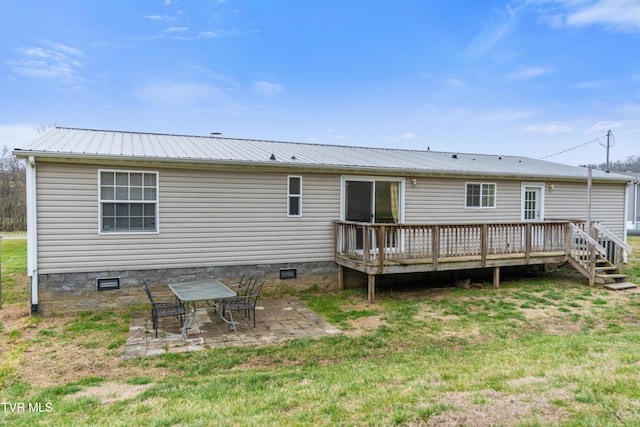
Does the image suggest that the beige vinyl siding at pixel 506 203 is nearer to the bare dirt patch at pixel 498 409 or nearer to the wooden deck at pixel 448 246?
the wooden deck at pixel 448 246

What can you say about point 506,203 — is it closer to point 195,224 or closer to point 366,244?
point 366,244

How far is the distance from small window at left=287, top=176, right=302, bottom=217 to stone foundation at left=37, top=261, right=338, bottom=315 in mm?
1242

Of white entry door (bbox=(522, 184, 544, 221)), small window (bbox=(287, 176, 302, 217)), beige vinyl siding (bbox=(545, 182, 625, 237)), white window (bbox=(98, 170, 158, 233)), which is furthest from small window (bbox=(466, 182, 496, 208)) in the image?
white window (bbox=(98, 170, 158, 233))

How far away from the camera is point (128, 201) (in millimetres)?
7867

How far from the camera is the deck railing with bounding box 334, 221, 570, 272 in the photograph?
8461 millimetres

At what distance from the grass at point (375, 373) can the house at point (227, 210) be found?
1.06 m

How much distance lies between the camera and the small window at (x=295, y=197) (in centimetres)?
922

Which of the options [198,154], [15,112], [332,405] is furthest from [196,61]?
[332,405]

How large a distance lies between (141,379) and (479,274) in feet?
30.5

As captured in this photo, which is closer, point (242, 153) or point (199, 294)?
point (199, 294)

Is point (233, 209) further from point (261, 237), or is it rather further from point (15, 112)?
point (15, 112)

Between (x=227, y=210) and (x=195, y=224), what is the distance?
74 centimetres

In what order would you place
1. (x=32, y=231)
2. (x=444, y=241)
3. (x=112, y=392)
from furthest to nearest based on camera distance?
(x=444, y=241) → (x=32, y=231) → (x=112, y=392)

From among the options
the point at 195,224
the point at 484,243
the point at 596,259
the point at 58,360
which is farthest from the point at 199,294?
the point at 596,259
